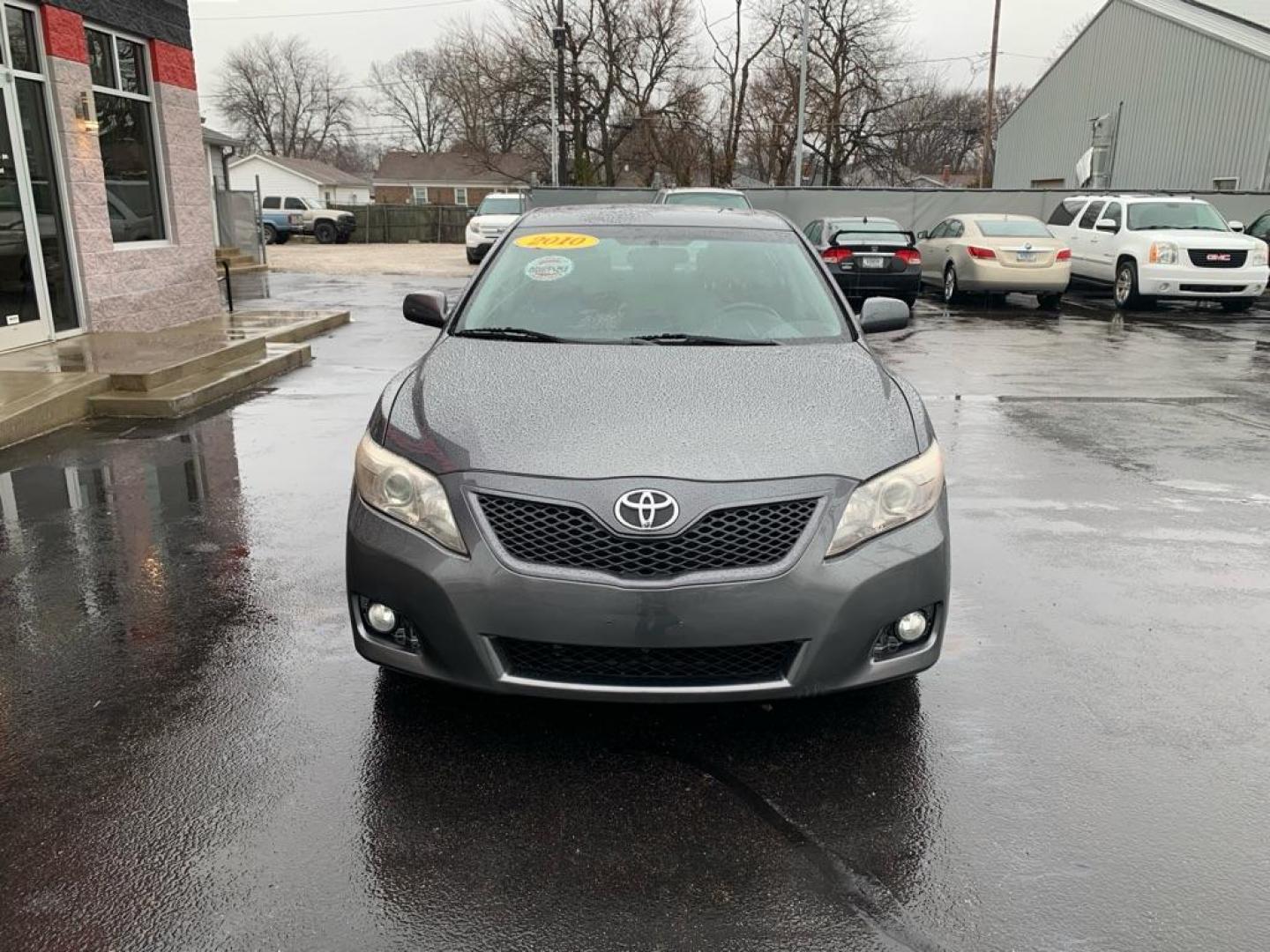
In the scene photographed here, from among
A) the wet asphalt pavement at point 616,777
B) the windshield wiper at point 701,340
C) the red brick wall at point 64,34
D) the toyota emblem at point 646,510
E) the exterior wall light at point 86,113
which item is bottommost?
the wet asphalt pavement at point 616,777

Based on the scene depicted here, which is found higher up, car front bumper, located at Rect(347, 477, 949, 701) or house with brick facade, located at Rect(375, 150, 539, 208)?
house with brick facade, located at Rect(375, 150, 539, 208)

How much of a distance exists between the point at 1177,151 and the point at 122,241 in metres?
27.6

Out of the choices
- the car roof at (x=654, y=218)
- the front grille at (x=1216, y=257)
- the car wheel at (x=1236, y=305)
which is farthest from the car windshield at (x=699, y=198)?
the car roof at (x=654, y=218)

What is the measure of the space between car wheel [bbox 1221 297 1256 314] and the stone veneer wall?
629 inches

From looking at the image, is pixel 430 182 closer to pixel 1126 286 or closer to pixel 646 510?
pixel 1126 286

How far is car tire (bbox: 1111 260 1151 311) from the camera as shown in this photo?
651 inches

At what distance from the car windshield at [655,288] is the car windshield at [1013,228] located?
14009 millimetres

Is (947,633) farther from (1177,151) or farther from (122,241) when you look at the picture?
(1177,151)

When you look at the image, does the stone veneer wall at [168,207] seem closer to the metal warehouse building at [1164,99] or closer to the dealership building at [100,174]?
the dealership building at [100,174]

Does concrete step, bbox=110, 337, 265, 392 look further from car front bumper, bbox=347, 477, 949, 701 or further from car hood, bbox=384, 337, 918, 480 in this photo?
car front bumper, bbox=347, 477, 949, 701

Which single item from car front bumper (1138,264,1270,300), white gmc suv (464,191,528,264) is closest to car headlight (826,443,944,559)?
car front bumper (1138,264,1270,300)

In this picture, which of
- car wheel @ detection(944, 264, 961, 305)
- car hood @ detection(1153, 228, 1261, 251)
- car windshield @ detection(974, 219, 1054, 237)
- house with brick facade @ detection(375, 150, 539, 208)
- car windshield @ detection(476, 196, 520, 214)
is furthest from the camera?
house with brick facade @ detection(375, 150, 539, 208)

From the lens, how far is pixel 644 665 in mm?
2963

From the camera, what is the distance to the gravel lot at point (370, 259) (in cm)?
2558
